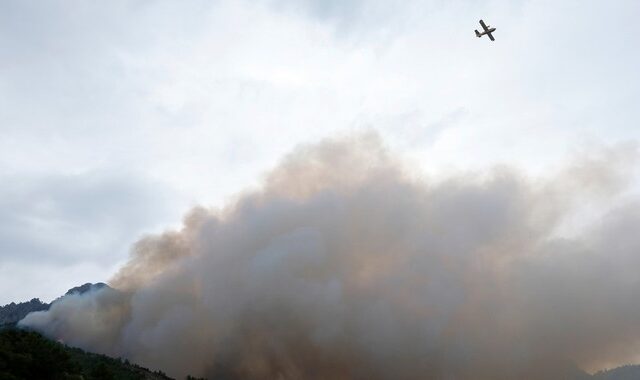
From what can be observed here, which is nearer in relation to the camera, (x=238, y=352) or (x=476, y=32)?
(x=476, y=32)

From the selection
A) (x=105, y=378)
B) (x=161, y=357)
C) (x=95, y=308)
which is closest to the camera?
(x=105, y=378)

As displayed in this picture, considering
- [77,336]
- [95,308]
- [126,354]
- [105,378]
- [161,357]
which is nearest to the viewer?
[105,378]

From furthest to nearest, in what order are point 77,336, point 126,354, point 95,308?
point 95,308
point 77,336
point 126,354

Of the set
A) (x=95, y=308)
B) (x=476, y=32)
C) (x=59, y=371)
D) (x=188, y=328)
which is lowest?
(x=59, y=371)

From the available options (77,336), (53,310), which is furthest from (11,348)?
(53,310)

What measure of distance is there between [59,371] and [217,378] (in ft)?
201

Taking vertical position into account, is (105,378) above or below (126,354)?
below

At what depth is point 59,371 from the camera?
3788cm

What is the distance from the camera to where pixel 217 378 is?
311ft

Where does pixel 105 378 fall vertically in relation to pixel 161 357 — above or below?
below

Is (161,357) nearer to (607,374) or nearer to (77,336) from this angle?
(77,336)

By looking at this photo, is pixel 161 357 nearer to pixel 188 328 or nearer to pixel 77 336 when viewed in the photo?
pixel 188 328

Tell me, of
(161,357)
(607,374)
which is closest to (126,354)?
(161,357)

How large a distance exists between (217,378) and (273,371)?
10.7m
